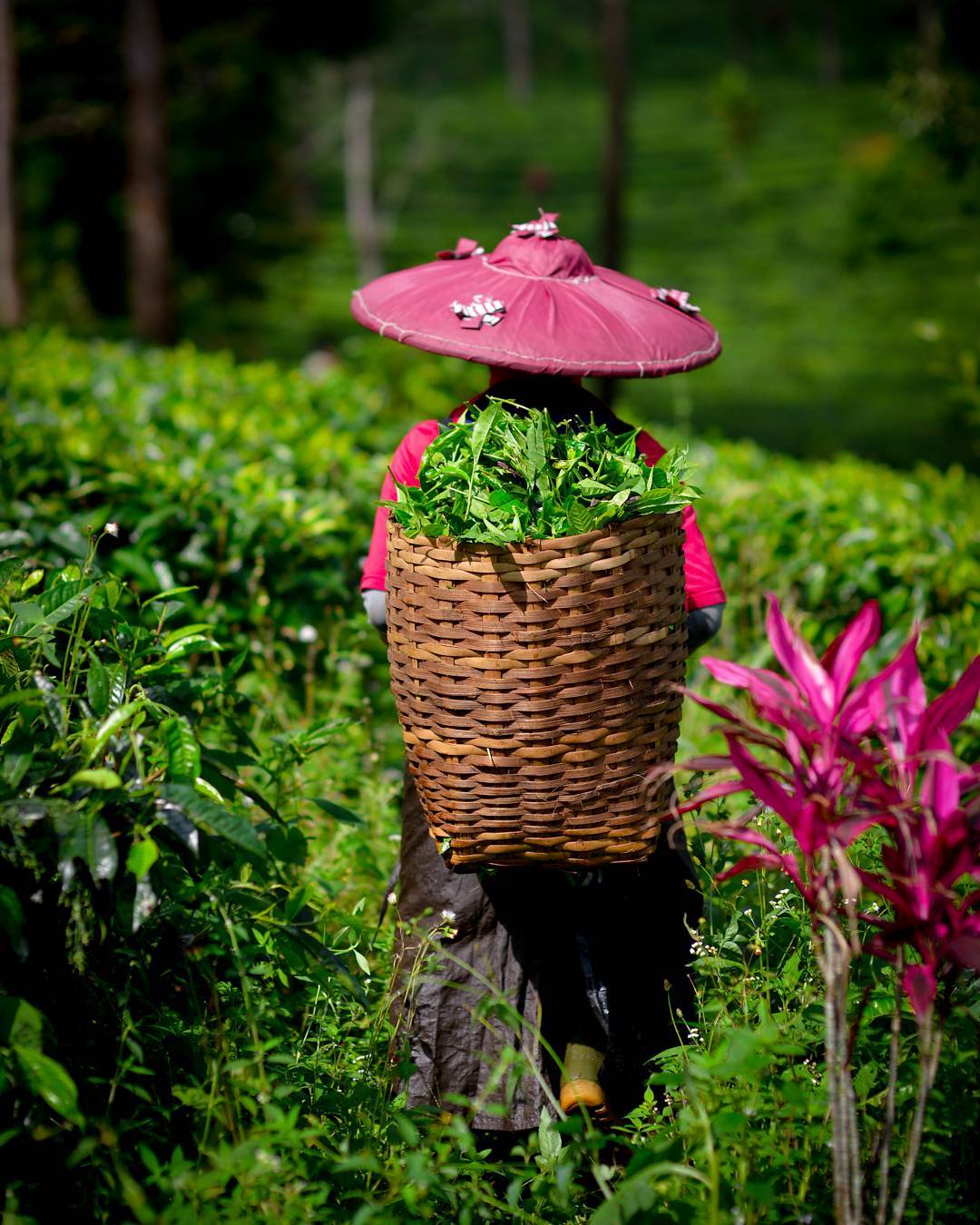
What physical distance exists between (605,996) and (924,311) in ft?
78.3

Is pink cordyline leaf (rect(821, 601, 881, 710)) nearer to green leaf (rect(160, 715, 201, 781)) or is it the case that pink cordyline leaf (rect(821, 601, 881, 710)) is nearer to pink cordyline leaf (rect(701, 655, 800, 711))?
pink cordyline leaf (rect(701, 655, 800, 711))

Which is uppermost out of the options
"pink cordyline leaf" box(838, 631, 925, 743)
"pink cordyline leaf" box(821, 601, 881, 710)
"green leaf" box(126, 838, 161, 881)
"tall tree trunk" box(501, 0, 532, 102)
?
"tall tree trunk" box(501, 0, 532, 102)

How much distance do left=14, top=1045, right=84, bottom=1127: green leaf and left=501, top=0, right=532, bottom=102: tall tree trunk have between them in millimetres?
44535

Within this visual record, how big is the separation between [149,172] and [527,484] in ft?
33.8

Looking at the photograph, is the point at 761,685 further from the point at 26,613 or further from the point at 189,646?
the point at 26,613

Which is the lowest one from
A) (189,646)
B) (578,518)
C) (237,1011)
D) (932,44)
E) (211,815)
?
(237,1011)

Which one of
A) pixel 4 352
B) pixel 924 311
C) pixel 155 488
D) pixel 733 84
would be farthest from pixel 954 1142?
pixel 733 84

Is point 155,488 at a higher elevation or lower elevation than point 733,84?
lower

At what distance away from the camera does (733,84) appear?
99.5 ft

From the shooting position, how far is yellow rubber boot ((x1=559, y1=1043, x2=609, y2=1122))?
2131 millimetres

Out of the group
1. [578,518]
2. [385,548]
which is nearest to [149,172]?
[385,548]

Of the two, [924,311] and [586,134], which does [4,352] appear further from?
[586,134]

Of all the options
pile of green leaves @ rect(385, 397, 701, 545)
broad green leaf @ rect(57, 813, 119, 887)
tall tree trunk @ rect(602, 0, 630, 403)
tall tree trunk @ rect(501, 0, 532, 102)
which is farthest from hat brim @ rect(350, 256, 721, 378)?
tall tree trunk @ rect(501, 0, 532, 102)

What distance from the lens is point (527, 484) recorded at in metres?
1.97
